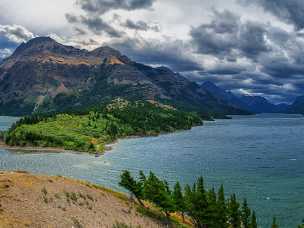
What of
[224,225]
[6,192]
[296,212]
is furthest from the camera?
[296,212]

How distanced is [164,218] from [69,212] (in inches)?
1206

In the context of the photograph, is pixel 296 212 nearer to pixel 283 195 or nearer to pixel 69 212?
pixel 283 195

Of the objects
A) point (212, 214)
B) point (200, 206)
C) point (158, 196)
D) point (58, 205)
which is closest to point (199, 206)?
point (200, 206)

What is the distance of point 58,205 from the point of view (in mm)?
83125

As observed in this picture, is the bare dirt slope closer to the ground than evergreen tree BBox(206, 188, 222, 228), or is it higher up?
higher up

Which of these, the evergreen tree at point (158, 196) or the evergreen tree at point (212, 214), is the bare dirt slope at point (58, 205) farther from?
the evergreen tree at point (212, 214)

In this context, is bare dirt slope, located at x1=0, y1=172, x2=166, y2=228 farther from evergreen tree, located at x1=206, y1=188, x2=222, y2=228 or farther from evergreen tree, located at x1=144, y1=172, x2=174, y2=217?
evergreen tree, located at x1=206, y1=188, x2=222, y2=228

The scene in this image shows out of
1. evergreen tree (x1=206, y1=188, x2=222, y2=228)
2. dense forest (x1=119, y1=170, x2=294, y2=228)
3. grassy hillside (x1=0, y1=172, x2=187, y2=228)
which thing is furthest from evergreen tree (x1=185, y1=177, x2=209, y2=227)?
grassy hillside (x1=0, y1=172, x2=187, y2=228)

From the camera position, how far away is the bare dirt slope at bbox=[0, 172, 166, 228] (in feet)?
243

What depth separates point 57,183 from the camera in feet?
313

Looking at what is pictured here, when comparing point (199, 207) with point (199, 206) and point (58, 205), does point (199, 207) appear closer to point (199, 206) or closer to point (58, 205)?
point (199, 206)

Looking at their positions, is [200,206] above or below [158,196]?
below

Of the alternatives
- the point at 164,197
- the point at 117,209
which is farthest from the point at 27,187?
the point at 164,197

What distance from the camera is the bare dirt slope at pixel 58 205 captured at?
243 feet
